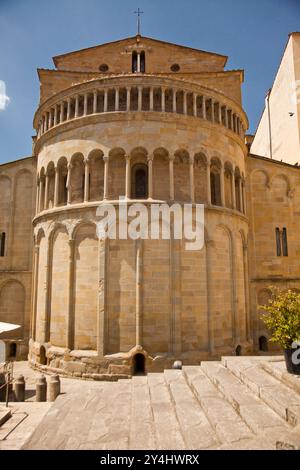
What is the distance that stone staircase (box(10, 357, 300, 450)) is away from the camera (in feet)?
19.2

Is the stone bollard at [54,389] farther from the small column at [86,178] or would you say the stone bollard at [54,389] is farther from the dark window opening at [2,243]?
the dark window opening at [2,243]

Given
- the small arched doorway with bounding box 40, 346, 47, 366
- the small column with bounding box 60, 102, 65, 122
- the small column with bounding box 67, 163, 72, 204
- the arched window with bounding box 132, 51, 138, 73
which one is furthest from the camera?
the arched window with bounding box 132, 51, 138, 73

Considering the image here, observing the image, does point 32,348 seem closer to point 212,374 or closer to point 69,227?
point 69,227

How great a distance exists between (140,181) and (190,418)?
11432mm

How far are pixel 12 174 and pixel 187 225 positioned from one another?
39.6 feet

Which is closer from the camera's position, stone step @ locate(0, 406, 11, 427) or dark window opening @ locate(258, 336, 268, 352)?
stone step @ locate(0, 406, 11, 427)

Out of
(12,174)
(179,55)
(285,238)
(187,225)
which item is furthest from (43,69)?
(285,238)

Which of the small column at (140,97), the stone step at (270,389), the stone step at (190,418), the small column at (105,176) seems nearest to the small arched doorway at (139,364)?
the stone step at (190,418)

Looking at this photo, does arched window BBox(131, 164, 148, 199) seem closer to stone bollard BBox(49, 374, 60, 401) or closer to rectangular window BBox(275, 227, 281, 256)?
stone bollard BBox(49, 374, 60, 401)

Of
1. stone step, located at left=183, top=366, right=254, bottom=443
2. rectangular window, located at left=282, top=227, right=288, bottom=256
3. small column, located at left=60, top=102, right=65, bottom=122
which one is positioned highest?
small column, located at left=60, top=102, right=65, bottom=122

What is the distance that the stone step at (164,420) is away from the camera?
19.6ft

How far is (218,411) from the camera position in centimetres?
692

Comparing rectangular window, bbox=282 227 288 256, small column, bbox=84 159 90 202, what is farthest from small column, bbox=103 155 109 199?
rectangular window, bbox=282 227 288 256

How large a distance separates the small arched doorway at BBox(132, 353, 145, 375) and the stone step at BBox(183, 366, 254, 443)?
4.05 metres
